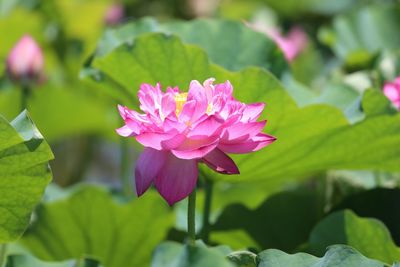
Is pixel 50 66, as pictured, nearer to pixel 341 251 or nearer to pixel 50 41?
pixel 50 41

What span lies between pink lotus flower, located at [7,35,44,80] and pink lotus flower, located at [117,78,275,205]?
704 millimetres

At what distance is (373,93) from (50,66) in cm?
141

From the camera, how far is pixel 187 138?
36.6 inches

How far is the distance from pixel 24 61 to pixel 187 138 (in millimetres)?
779

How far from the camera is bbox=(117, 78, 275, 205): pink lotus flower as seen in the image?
0.92m

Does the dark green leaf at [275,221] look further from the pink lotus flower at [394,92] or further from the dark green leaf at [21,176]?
the dark green leaf at [21,176]

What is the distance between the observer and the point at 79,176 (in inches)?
93.0

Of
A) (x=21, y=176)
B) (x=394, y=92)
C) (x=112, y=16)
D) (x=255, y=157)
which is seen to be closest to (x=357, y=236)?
(x=255, y=157)

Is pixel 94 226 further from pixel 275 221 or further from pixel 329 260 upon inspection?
pixel 329 260

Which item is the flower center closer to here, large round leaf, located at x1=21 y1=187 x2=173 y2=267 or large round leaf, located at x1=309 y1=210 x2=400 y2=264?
large round leaf, located at x1=309 y1=210 x2=400 y2=264

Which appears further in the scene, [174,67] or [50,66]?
[50,66]

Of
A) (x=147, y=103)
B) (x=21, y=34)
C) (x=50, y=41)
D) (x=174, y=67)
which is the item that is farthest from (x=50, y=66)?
(x=147, y=103)

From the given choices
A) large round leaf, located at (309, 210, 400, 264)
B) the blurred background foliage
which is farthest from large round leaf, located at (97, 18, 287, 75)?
large round leaf, located at (309, 210, 400, 264)

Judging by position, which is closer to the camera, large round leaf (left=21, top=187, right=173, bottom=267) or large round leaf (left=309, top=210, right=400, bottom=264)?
large round leaf (left=309, top=210, right=400, bottom=264)
